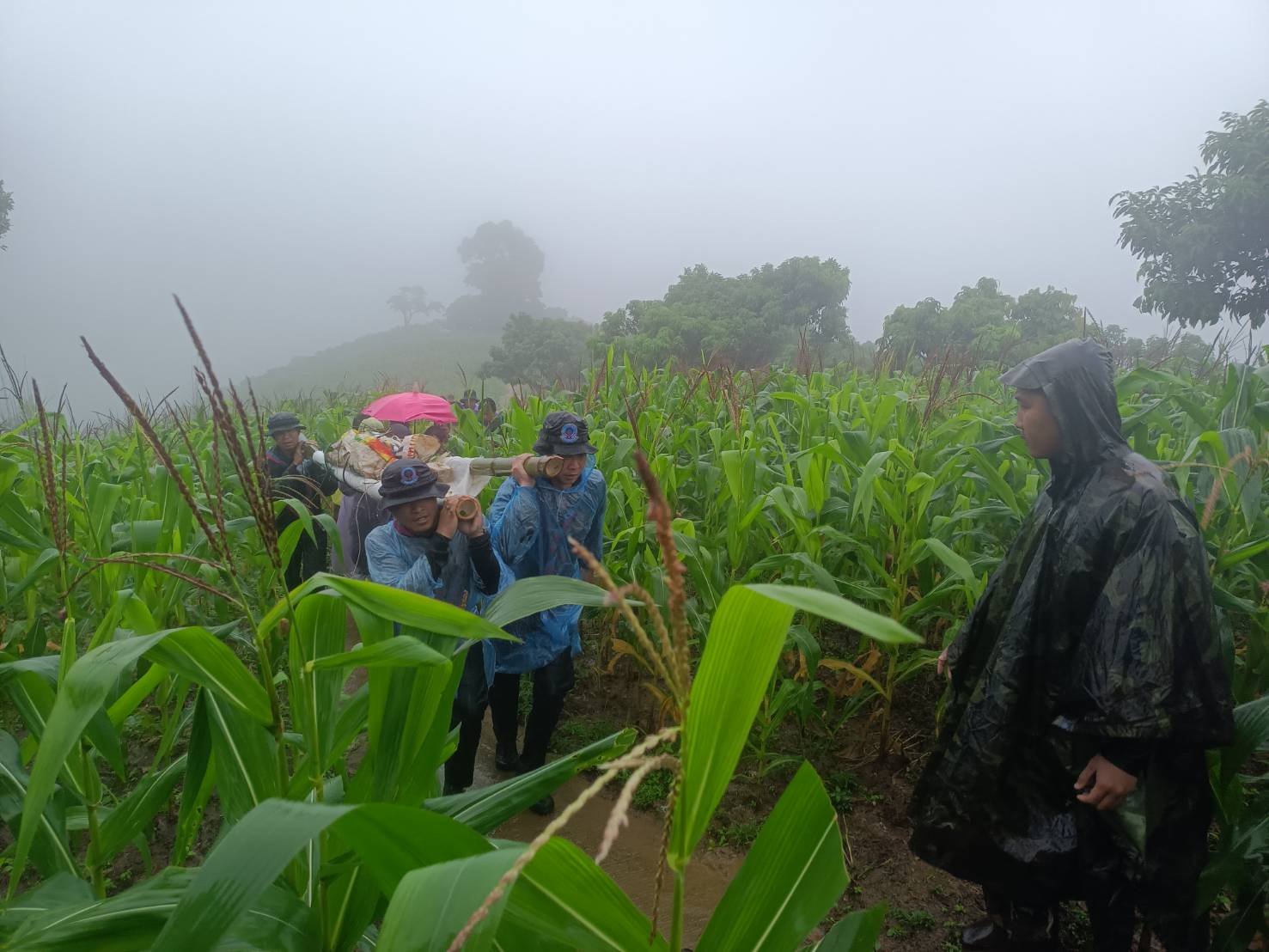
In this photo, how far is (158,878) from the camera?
927 millimetres

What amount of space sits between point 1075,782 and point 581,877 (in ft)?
4.73

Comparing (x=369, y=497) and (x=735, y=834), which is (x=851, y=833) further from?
(x=369, y=497)

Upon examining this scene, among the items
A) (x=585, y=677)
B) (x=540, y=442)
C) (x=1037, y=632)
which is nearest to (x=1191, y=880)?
(x=1037, y=632)

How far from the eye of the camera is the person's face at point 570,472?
8.71 feet

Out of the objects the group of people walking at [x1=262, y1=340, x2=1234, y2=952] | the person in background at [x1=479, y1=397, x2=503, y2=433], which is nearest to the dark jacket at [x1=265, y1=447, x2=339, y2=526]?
the person in background at [x1=479, y1=397, x2=503, y2=433]

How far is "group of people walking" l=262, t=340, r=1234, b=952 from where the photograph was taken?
1.47 metres

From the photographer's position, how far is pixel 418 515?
7.72ft

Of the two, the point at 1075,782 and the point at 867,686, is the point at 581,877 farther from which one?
the point at 867,686

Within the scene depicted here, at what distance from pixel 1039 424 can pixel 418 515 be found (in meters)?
1.89

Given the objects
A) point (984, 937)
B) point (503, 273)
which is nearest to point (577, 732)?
point (984, 937)

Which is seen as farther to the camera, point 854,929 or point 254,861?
point 854,929

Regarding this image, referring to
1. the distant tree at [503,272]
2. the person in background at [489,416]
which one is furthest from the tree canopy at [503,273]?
the person in background at [489,416]

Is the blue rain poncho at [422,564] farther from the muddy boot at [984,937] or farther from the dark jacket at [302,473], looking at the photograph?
the muddy boot at [984,937]

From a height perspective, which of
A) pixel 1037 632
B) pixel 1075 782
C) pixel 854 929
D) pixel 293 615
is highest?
pixel 293 615
